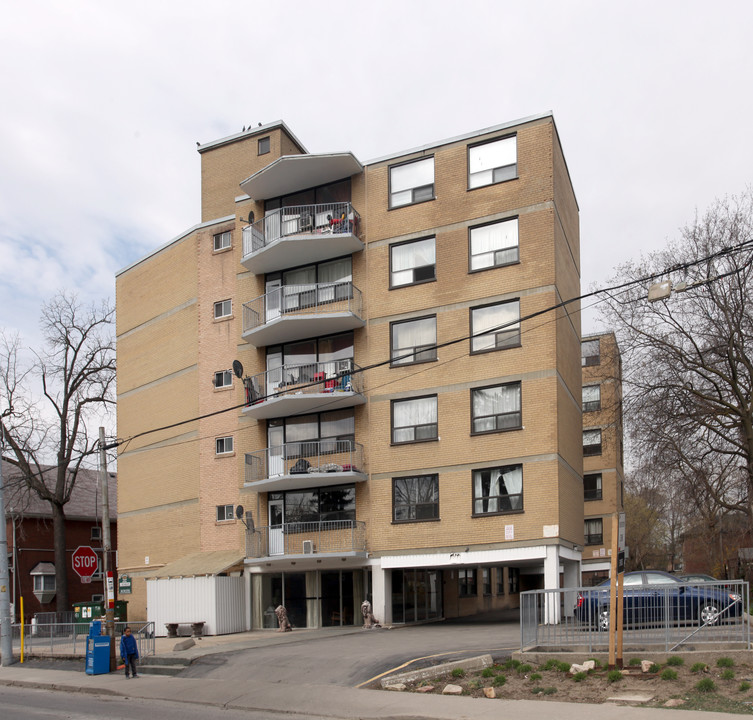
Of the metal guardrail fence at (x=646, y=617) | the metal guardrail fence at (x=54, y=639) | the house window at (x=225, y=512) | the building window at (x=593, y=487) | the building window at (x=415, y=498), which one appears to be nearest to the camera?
the metal guardrail fence at (x=646, y=617)

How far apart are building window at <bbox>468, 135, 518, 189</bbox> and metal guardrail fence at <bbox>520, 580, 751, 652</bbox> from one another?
1610 centimetres

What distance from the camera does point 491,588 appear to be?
1630 inches

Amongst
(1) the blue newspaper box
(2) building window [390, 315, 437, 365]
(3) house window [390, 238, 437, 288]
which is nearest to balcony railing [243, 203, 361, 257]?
(3) house window [390, 238, 437, 288]

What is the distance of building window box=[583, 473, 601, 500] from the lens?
56938 millimetres

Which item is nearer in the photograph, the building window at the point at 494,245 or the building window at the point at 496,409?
the building window at the point at 496,409

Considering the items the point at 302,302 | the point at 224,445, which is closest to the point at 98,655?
the point at 224,445

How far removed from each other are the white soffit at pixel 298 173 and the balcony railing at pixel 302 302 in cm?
400

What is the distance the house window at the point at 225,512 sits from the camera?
108ft

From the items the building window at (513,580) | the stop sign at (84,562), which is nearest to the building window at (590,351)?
the building window at (513,580)

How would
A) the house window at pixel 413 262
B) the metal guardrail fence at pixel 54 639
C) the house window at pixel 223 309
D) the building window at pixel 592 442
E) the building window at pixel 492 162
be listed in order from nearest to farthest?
the metal guardrail fence at pixel 54 639 < the building window at pixel 492 162 < the house window at pixel 413 262 < the house window at pixel 223 309 < the building window at pixel 592 442

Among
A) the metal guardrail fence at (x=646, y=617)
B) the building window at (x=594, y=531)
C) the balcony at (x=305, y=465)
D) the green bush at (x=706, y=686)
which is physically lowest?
the building window at (x=594, y=531)

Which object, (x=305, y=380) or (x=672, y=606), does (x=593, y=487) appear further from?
(x=672, y=606)

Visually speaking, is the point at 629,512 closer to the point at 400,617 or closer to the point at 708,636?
the point at 400,617

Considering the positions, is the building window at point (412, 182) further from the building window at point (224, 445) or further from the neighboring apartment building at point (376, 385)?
the building window at point (224, 445)
